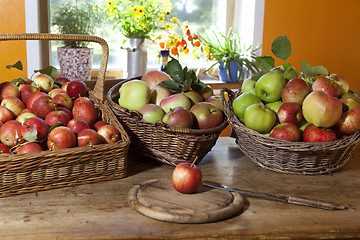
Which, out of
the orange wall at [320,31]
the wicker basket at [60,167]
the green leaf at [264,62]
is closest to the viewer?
the wicker basket at [60,167]

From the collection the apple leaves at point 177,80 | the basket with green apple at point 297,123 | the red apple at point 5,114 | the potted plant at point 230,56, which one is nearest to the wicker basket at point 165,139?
the basket with green apple at point 297,123

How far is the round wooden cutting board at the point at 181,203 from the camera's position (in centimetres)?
94

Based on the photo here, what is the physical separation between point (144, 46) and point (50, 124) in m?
1.89

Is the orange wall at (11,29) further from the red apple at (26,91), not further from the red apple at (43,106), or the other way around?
the red apple at (43,106)

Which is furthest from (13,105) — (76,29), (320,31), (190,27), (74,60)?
(320,31)

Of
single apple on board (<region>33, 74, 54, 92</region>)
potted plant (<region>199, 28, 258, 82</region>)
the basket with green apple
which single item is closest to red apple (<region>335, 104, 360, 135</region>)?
the basket with green apple

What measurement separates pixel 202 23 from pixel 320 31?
0.91 meters

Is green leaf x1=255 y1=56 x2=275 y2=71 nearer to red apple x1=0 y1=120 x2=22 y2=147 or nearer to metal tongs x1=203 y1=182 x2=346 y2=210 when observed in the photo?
metal tongs x1=203 y1=182 x2=346 y2=210

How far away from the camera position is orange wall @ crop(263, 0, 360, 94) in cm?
311

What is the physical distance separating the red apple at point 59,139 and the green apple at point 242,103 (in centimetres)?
52

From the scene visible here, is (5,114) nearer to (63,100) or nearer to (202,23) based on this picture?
(63,100)

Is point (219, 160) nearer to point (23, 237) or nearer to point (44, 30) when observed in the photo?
point (23, 237)

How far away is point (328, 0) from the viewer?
3.21 m

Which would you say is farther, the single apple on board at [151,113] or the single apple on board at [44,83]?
the single apple on board at [44,83]
